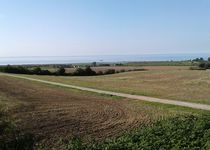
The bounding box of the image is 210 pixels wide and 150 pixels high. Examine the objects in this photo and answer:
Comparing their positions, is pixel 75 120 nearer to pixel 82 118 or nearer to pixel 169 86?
pixel 82 118

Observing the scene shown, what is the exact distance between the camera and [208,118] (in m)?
20.6

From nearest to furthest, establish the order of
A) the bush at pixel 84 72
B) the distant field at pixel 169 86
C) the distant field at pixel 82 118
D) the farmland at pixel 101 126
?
the farmland at pixel 101 126 → the distant field at pixel 82 118 → the distant field at pixel 169 86 → the bush at pixel 84 72

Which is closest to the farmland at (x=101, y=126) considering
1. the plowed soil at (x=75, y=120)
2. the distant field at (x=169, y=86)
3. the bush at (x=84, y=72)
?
the plowed soil at (x=75, y=120)

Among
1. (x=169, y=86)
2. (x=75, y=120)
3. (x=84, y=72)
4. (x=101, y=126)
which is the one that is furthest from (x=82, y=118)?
(x=84, y=72)

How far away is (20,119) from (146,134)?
657 cm

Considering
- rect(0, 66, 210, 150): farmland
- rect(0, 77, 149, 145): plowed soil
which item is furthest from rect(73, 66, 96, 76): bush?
rect(0, 66, 210, 150): farmland

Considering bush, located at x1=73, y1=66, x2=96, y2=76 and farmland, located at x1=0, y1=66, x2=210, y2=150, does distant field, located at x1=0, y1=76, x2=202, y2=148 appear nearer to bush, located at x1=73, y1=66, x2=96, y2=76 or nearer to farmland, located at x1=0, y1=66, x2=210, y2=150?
farmland, located at x1=0, y1=66, x2=210, y2=150

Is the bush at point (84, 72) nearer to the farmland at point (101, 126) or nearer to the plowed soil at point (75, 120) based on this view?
the plowed soil at point (75, 120)

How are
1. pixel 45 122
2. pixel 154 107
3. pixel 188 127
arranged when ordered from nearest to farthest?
pixel 188 127, pixel 45 122, pixel 154 107

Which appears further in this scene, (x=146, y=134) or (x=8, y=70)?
(x=8, y=70)

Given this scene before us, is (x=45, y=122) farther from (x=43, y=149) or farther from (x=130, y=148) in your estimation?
(x=130, y=148)

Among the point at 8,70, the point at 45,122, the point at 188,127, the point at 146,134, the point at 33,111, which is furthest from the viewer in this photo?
the point at 8,70

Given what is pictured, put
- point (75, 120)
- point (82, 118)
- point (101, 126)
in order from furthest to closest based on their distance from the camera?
point (82, 118) < point (75, 120) < point (101, 126)

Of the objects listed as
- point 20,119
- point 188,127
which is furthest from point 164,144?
point 20,119
